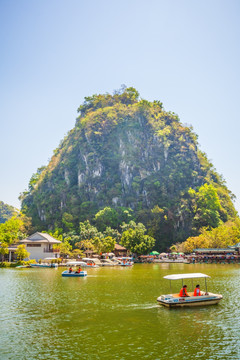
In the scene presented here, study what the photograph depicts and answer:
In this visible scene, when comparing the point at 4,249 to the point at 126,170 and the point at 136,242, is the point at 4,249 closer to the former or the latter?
the point at 136,242

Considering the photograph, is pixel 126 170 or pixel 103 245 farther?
pixel 126 170

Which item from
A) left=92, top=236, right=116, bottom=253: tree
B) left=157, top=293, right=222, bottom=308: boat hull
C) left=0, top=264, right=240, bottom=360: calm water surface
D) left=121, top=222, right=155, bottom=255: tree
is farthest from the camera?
left=121, top=222, right=155, bottom=255: tree

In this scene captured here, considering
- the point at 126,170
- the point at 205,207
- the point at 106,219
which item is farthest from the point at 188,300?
the point at 126,170

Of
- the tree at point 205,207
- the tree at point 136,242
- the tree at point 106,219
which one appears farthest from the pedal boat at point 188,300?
the tree at point 106,219

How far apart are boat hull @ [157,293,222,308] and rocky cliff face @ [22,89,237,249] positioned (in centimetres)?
8045

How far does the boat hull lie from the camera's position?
23.0 metres

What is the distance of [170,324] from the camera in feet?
61.6

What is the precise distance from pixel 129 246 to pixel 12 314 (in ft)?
225

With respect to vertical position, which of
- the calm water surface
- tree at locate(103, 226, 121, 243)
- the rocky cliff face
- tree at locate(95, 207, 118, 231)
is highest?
the rocky cliff face

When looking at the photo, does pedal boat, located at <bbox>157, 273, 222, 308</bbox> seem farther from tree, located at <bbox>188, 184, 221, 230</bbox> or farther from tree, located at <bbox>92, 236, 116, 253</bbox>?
tree, located at <bbox>188, 184, 221, 230</bbox>

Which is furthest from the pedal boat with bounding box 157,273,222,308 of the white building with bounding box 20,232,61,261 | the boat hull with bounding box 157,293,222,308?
the white building with bounding box 20,232,61,261

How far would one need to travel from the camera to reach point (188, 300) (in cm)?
2344

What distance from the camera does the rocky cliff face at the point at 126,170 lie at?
115m

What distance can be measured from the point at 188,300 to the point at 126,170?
338 feet
